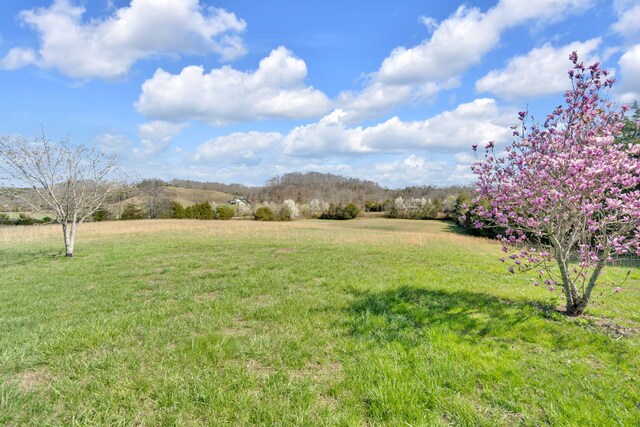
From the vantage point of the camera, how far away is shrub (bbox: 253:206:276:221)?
5529 centimetres

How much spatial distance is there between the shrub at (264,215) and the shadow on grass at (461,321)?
49.3 meters

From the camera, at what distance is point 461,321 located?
5.59m

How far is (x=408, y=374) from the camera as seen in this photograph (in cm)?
391

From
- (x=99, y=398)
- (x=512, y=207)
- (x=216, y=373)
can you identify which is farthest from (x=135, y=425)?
(x=512, y=207)

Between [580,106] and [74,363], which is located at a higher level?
[580,106]

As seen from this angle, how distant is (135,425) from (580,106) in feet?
26.5

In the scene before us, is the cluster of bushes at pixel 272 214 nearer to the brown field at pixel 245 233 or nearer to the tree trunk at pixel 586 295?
the brown field at pixel 245 233

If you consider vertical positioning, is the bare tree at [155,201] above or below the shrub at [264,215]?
above

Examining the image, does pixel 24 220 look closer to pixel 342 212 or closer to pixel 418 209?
pixel 342 212

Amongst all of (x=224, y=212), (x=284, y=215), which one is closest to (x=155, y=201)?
(x=224, y=212)

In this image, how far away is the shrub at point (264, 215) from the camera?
55294mm

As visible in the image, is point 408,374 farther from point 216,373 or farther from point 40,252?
point 40,252

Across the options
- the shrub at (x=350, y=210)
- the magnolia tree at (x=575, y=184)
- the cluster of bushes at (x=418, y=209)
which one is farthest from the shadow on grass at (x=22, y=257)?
the cluster of bushes at (x=418, y=209)

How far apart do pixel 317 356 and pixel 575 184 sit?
508cm
